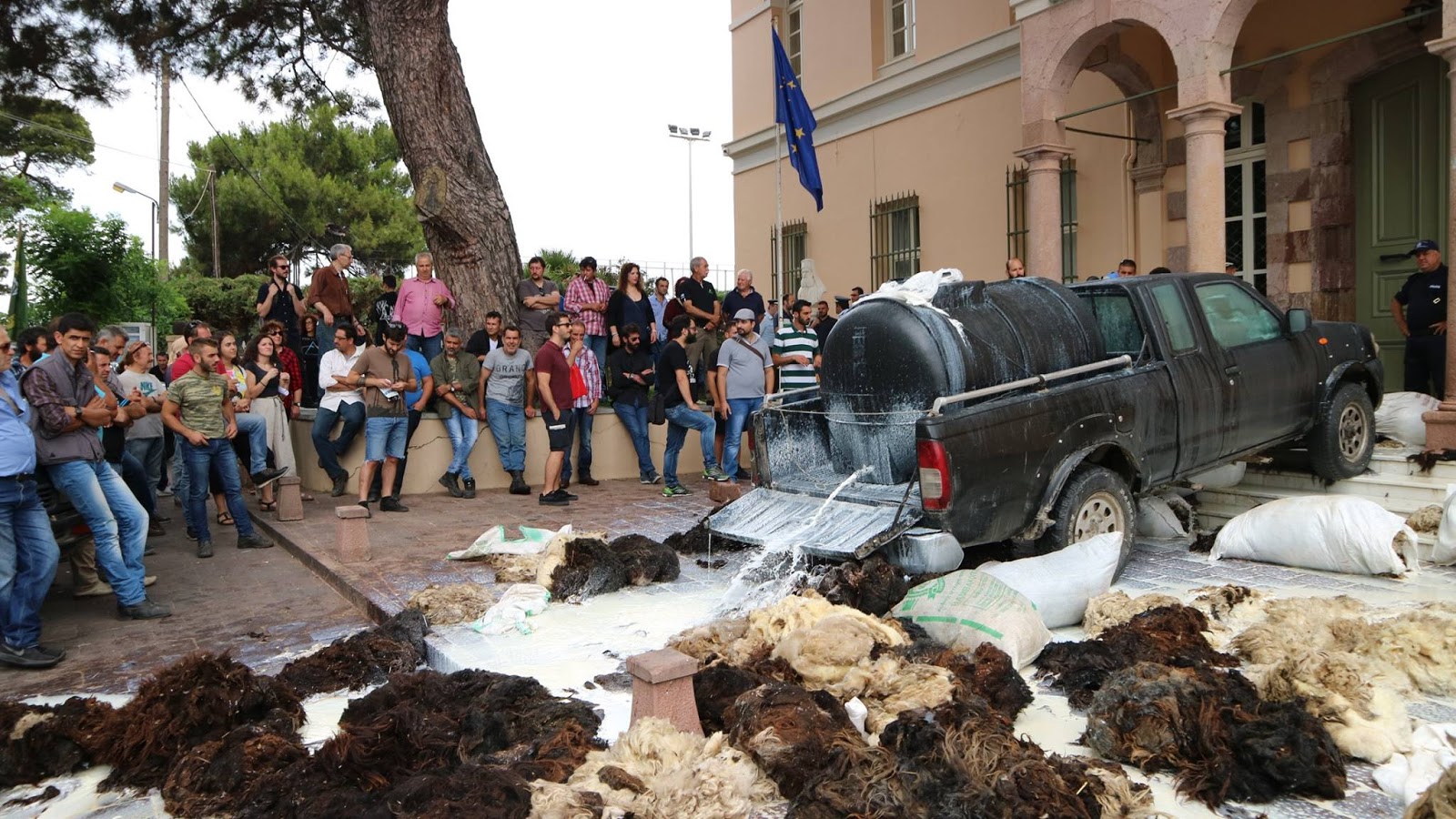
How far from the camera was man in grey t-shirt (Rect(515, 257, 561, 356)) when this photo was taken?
499 inches

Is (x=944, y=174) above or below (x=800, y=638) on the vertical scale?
above

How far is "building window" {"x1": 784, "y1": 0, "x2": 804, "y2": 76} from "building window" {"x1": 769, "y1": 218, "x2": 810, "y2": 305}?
2.89 meters

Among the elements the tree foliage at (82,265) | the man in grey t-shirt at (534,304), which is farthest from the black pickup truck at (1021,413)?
the tree foliage at (82,265)

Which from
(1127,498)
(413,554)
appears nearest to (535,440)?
(413,554)

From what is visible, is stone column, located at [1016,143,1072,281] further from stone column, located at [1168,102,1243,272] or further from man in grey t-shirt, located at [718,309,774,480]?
man in grey t-shirt, located at [718,309,774,480]

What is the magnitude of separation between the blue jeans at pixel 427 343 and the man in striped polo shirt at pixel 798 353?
394 centimetres

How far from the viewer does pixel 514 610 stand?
6312mm

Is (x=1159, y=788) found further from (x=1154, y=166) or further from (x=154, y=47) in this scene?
(x=154, y=47)

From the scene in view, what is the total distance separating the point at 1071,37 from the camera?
12.0m

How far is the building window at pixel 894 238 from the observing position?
56.7 feet

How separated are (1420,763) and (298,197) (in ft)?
132

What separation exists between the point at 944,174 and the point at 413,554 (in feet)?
37.1

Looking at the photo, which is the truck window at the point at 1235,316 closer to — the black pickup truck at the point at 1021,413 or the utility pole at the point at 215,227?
the black pickup truck at the point at 1021,413

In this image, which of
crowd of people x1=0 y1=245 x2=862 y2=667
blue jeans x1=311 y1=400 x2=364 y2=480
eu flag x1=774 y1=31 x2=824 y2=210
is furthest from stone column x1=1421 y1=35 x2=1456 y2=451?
blue jeans x1=311 y1=400 x2=364 y2=480
